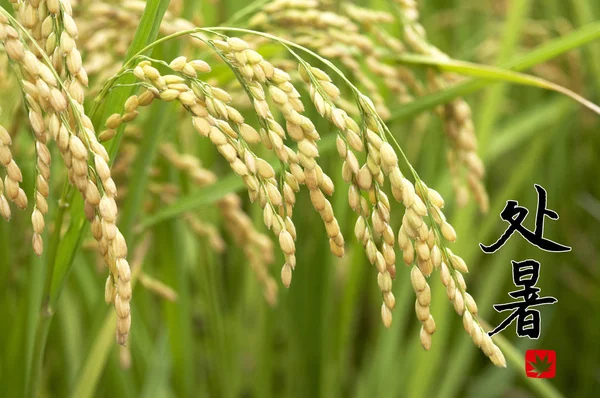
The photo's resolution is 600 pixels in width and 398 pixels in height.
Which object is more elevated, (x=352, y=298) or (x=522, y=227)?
(x=522, y=227)

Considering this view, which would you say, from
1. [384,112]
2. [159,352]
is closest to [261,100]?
[384,112]

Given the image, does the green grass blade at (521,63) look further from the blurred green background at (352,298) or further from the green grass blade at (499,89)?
the green grass blade at (499,89)

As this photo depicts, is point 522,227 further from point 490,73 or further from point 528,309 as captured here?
point 490,73

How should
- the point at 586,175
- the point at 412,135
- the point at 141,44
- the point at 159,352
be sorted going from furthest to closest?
the point at 586,175 < the point at 412,135 < the point at 159,352 < the point at 141,44

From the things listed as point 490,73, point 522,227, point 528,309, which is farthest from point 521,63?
point 528,309

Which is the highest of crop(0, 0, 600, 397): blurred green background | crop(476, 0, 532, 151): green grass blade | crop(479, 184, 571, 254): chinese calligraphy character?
crop(476, 0, 532, 151): green grass blade

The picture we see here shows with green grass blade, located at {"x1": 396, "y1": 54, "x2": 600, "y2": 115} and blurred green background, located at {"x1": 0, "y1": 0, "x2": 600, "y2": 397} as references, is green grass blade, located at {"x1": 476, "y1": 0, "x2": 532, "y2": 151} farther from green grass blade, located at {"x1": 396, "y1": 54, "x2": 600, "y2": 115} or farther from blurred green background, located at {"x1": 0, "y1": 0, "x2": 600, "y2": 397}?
green grass blade, located at {"x1": 396, "y1": 54, "x2": 600, "y2": 115}

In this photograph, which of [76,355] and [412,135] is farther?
[412,135]

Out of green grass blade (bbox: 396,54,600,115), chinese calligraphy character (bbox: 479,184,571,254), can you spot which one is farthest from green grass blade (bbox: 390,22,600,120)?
chinese calligraphy character (bbox: 479,184,571,254)

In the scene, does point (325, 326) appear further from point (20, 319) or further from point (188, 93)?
point (188, 93)
